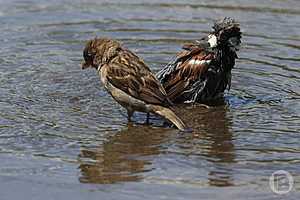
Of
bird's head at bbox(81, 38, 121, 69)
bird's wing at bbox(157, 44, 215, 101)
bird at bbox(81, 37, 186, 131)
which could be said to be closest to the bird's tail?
bird at bbox(81, 37, 186, 131)

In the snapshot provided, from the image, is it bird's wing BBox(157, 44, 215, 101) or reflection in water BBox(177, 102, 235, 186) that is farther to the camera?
bird's wing BBox(157, 44, 215, 101)

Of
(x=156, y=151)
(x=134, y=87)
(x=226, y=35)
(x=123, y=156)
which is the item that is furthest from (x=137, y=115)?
(x=123, y=156)

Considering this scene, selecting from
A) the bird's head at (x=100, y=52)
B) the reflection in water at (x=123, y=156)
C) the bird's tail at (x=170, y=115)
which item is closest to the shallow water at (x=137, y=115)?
the reflection in water at (x=123, y=156)

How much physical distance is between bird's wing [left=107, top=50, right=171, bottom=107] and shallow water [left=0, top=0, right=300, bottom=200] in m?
0.29

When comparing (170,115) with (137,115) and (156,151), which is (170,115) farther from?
(156,151)

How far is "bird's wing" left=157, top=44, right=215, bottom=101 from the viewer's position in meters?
8.78

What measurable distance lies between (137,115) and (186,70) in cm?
73

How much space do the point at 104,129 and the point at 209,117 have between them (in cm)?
128

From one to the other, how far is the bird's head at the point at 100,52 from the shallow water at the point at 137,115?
0.45 m

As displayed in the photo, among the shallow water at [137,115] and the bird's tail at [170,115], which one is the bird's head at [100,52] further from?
the bird's tail at [170,115]

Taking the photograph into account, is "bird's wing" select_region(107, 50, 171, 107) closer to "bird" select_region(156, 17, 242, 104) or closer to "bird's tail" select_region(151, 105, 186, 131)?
"bird's tail" select_region(151, 105, 186, 131)

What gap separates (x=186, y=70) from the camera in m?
8.81

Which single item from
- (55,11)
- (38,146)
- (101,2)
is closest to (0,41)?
(55,11)

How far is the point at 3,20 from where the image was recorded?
1177 centimetres
